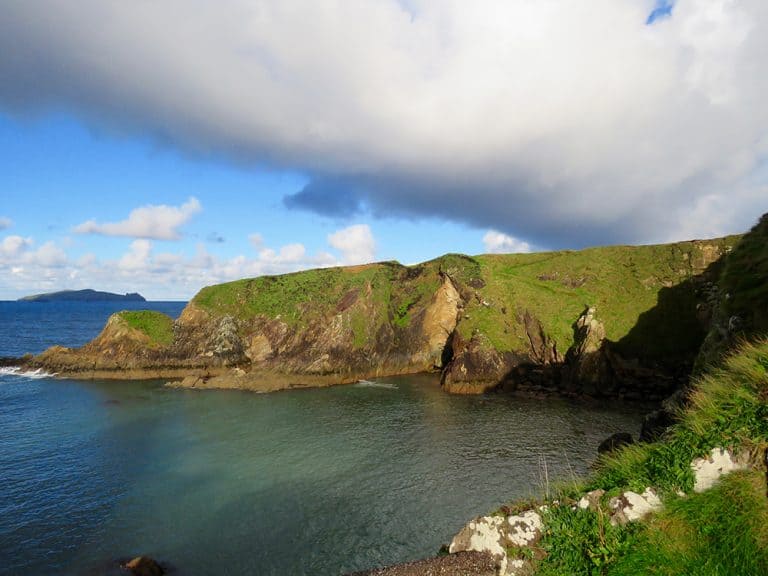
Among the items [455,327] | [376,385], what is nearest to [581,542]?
[376,385]

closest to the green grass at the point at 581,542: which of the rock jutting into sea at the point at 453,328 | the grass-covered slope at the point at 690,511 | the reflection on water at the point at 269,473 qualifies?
the grass-covered slope at the point at 690,511

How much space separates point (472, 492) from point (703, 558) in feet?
72.7

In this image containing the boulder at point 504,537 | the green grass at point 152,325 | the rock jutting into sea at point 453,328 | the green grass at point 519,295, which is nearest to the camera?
the boulder at point 504,537

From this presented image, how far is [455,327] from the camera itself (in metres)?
74.2

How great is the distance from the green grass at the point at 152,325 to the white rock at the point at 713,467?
86.3 metres

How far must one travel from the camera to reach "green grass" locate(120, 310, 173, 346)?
77812mm

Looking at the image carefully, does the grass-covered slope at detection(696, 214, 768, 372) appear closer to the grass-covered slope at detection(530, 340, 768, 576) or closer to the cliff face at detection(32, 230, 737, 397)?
the grass-covered slope at detection(530, 340, 768, 576)

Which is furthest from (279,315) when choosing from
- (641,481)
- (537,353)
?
(641,481)

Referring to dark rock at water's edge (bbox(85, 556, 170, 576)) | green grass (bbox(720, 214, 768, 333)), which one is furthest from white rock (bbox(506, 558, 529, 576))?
dark rock at water's edge (bbox(85, 556, 170, 576))

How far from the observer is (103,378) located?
70.6 meters

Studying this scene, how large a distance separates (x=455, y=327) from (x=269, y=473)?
48859mm

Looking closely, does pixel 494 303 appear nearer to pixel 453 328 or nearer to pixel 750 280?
pixel 453 328

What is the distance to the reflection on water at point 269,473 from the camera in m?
23.2

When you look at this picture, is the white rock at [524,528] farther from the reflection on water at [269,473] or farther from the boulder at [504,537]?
the reflection on water at [269,473]
